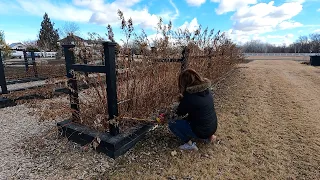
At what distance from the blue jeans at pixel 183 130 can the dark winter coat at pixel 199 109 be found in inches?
2.8

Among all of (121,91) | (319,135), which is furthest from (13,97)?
(319,135)

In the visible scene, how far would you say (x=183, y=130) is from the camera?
114 inches

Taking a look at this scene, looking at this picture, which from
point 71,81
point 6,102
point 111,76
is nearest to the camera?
point 111,76

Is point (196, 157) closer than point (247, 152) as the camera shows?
Yes

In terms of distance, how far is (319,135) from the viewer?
133 inches

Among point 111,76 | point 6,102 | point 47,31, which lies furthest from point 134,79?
point 47,31

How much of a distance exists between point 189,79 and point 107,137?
1363mm

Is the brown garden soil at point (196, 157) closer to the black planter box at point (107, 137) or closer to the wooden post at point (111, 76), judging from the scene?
the black planter box at point (107, 137)

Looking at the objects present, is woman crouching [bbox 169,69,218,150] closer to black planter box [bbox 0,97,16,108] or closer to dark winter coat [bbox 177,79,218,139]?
dark winter coat [bbox 177,79,218,139]

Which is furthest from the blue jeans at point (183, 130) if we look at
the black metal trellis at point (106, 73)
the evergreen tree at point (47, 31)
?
the evergreen tree at point (47, 31)

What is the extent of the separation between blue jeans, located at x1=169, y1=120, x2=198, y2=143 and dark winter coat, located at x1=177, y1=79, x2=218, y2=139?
0.07 metres

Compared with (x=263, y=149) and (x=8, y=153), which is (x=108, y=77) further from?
(x=263, y=149)

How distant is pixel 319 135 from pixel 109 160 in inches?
132

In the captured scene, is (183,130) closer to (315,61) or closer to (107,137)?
(107,137)
